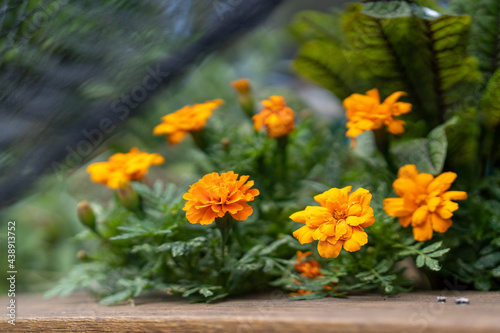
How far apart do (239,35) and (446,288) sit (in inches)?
21.7

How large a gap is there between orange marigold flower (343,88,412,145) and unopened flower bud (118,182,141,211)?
29 cm

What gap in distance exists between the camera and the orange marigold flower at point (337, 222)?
1.61 feet

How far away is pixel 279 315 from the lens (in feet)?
1.41

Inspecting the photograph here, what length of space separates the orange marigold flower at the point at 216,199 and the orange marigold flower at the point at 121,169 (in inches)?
5.6

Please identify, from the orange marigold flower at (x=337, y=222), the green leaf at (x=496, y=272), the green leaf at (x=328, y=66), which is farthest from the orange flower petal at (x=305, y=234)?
the green leaf at (x=328, y=66)

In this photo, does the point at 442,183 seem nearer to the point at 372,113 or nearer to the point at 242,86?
the point at 372,113

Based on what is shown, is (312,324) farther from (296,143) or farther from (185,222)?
(296,143)

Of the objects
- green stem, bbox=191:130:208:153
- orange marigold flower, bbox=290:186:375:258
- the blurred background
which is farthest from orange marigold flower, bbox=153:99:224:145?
orange marigold flower, bbox=290:186:375:258

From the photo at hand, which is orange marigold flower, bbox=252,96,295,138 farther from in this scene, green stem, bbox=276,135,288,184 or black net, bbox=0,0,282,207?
black net, bbox=0,0,282,207

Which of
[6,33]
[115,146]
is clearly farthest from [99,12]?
[115,146]

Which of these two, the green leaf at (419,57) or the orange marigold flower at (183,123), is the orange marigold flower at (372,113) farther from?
the orange marigold flower at (183,123)

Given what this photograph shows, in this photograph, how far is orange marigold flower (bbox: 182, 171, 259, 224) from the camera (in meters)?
0.50

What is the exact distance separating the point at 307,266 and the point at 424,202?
0.16 meters

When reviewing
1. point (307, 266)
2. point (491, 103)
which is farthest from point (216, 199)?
point (491, 103)
